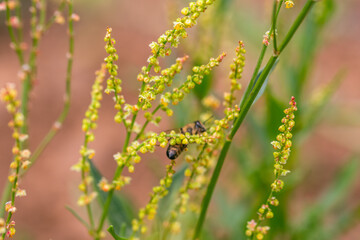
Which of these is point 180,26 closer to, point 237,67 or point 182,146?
point 237,67

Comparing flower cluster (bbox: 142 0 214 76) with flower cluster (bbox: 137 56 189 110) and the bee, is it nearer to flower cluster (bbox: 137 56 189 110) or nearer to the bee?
flower cluster (bbox: 137 56 189 110)

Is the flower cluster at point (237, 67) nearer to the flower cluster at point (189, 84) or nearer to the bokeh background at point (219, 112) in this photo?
the flower cluster at point (189, 84)

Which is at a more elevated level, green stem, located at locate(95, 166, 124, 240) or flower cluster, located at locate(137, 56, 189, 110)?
flower cluster, located at locate(137, 56, 189, 110)

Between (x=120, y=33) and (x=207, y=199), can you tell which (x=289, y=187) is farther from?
(x=120, y=33)

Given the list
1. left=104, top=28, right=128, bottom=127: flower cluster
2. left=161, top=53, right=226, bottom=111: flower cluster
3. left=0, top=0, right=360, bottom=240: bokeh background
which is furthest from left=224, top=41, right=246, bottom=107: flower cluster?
left=0, top=0, right=360, bottom=240: bokeh background

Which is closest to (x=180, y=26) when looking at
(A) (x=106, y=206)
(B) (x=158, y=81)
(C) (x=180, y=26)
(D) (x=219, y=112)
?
(C) (x=180, y=26)

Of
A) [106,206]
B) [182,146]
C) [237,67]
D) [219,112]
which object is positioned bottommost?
[106,206]

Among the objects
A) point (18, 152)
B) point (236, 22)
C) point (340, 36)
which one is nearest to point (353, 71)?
point (340, 36)

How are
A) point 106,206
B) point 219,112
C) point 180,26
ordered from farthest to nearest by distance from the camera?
point 219,112 < point 106,206 < point 180,26

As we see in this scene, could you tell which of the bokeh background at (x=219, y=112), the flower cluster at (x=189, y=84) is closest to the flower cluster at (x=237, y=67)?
the flower cluster at (x=189, y=84)
